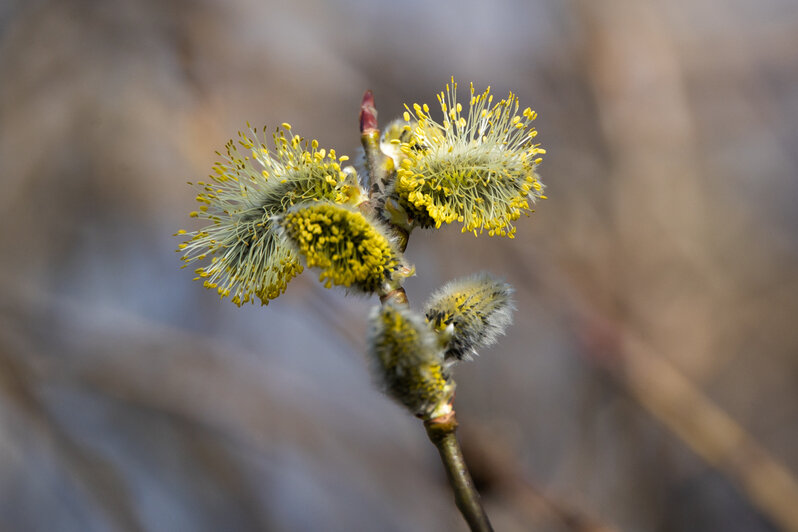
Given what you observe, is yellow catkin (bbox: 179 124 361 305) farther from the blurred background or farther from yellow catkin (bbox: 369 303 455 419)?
the blurred background

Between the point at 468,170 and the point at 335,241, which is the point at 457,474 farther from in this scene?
the point at 468,170

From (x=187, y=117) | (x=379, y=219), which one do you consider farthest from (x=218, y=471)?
(x=379, y=219)

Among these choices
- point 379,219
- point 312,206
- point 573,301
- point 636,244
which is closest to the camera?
point 312,206

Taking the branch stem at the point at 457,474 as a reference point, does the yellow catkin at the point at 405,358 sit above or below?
above

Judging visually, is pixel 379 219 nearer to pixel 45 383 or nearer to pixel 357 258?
pixel 357 258

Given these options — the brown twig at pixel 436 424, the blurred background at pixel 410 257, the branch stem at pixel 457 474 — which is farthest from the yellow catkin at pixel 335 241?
the blurred background at pixel 410 257

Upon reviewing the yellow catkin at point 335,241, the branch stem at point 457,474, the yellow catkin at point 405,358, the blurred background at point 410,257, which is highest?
the blurred background at point 410,257

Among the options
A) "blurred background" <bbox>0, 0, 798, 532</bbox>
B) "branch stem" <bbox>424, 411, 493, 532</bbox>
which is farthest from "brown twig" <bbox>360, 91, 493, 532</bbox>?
"blurred background" <bbox>0, 0, 798, 532</bbox>

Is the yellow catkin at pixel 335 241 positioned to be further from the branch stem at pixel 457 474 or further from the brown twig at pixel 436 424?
the branch stem at pixel 457 474
